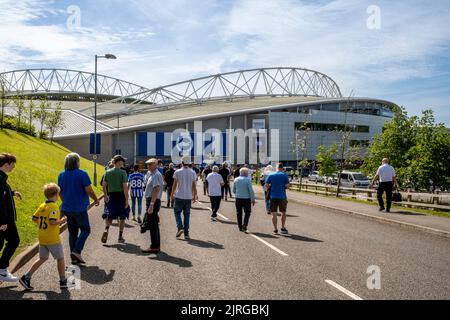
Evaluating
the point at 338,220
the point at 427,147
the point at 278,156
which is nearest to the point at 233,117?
the point at 278,156

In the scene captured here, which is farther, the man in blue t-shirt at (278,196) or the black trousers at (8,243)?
the man in blue t-shirt at (278,196)

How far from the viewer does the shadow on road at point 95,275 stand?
638 cm

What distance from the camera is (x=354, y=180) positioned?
3872cm

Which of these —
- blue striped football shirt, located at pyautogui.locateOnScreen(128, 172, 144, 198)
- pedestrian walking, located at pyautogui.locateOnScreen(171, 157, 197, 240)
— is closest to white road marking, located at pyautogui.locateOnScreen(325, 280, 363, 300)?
pedestrian walking, located at pyautogui.locateOnScreen(171, 157, 197, 240)

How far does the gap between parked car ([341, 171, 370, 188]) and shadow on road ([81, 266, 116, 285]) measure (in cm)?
3334

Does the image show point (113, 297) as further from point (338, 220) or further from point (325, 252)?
point (338, 220)

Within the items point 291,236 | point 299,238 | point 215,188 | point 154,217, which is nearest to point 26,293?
point 154,217

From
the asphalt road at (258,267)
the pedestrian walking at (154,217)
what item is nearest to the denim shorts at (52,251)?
the asphalt road at (258,267)

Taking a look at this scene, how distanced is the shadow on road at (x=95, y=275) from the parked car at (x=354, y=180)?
33345 mm

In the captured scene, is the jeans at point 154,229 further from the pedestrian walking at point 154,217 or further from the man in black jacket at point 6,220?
the man in black jacket at point 6,220

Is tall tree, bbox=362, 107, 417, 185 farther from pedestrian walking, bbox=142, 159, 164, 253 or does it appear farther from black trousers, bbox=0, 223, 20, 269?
black trousers, bbox=0, 223, 20, 269

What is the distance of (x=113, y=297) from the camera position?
5500mm
